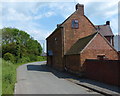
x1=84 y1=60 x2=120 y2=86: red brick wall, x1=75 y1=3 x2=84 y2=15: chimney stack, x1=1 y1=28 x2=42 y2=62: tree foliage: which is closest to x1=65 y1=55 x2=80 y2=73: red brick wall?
x1=84 y1=60 x2=120 y2=86: red brick wall

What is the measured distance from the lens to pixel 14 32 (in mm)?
72125

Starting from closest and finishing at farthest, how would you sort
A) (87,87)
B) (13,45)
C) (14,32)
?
(87,87)
(13,45)
(14,32)

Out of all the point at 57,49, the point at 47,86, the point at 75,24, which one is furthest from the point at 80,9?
the point at 47,86

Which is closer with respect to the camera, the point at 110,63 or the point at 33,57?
the point at 110,63

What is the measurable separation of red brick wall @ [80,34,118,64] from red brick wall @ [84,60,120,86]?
3.42 feet

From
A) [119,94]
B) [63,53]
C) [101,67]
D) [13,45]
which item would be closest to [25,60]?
[13,45]

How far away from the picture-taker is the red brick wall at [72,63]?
19.0m

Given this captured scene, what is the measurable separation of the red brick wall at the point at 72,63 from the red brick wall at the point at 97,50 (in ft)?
3.20

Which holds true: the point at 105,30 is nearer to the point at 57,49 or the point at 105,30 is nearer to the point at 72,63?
the point at 57,49

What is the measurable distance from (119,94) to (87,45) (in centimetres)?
953

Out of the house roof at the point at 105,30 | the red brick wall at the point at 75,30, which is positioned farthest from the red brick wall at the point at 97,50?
the house roof at the point at 105,30

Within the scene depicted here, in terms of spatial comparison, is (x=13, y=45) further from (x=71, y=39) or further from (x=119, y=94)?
(x=119, y=94)

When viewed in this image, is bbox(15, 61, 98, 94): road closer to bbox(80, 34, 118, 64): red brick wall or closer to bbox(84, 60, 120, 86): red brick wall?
bbox(84, 60, 120, 86): red brick wall

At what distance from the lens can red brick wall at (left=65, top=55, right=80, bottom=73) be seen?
62.2 feet
